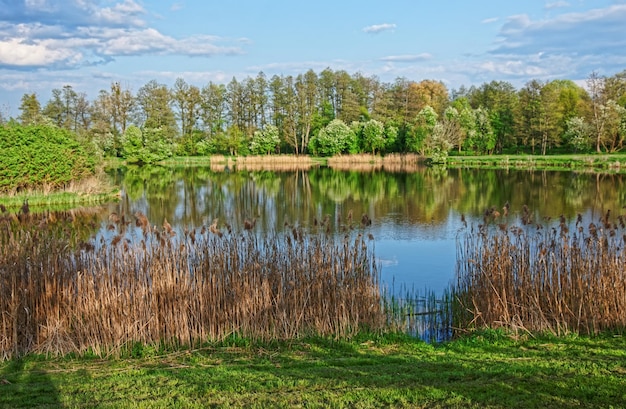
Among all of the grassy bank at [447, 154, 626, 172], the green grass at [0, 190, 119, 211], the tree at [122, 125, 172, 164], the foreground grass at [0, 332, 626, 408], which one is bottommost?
the foreground grass at [0, 332, 626, 408]

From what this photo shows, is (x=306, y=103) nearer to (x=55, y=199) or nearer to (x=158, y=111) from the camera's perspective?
(x=158, y=111)

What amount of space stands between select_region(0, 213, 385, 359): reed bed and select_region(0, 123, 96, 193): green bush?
63.9 feet

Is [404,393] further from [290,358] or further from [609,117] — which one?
[609,117]

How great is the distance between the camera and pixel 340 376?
5.38 m

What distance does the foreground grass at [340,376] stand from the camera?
4.74 m

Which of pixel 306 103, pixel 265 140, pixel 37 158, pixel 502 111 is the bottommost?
pixel 37 158

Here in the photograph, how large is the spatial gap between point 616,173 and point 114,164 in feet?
148

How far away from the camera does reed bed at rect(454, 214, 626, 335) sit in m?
7.30

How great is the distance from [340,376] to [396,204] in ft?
63.4

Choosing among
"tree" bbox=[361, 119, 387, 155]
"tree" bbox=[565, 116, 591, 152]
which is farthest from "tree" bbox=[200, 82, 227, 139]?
"tree" bbox=[565, 116, 591, 152]

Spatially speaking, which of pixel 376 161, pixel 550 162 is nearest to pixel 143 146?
pixel 376 161

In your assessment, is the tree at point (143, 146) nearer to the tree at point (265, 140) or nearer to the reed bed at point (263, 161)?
the reed bed at point (263, 161)

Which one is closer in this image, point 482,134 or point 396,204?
point 396,204

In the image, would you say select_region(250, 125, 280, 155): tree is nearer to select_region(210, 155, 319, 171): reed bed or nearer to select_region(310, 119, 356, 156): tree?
select_region(210, 155, 319, 171): reed bed
